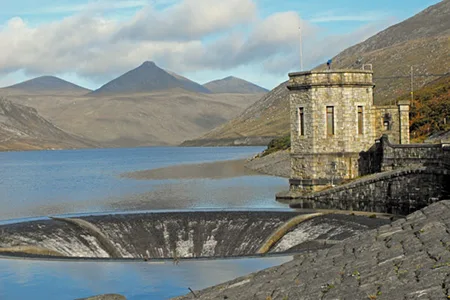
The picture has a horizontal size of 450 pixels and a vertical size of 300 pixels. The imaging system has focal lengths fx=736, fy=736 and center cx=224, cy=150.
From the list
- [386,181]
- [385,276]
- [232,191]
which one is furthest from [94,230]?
[232,191]

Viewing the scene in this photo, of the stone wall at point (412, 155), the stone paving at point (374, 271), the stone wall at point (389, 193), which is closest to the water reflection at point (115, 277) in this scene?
the stone paving at point (374, 271)

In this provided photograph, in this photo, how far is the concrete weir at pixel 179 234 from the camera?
96.7 feet

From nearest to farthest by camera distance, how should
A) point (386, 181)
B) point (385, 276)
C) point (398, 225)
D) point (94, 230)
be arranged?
1. point (385, 276)
2. point (398, 225)
3. point (94, 230)
4. point (386, 181)

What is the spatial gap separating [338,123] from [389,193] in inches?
223

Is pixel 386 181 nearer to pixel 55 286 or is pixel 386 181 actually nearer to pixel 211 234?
pixel 211 234

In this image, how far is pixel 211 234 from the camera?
32.6 metres

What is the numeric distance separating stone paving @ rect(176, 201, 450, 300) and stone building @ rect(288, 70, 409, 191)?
2270 centimetres

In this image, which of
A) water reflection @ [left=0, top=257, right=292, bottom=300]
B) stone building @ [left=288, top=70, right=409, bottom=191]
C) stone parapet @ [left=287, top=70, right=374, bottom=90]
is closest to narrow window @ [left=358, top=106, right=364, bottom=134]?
stone building @ [left=288, top=70, right=409, bottom=191]

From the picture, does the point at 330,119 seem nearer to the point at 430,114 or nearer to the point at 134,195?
the point at 430,114

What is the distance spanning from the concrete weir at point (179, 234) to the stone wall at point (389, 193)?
230 inches

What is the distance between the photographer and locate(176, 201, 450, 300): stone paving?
42.0 feet

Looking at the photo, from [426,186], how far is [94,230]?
16712 millimetres

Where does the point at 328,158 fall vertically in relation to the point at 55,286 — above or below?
above

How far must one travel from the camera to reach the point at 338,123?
42.5 meters
